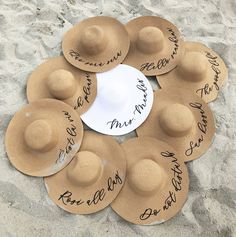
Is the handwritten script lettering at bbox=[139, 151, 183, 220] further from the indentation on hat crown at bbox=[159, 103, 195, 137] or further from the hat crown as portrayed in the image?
the hat crown

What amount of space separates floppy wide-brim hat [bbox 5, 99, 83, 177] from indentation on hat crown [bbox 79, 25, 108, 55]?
25 cm

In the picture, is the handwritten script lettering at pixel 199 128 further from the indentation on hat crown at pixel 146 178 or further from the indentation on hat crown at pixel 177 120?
the indentation on hat crown at pixel 146 178

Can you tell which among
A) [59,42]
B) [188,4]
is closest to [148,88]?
[59,42]

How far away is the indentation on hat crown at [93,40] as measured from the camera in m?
1.24

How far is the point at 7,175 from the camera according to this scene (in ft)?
3.52

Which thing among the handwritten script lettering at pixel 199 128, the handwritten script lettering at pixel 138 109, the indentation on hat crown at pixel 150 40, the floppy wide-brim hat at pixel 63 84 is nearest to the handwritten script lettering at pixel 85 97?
the floppy wide-brim hat at pixel 63 84

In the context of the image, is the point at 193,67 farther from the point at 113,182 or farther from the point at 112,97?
the point at 113,182

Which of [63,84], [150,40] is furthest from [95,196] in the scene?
[150,40]

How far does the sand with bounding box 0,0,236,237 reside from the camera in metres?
1.00

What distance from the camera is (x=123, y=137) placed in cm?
114

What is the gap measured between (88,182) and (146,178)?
18 centimetres

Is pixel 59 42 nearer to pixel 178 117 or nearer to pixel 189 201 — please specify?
pixel 178 117

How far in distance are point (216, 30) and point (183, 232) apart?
88cm

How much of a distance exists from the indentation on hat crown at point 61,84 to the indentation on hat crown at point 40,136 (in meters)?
0.13
